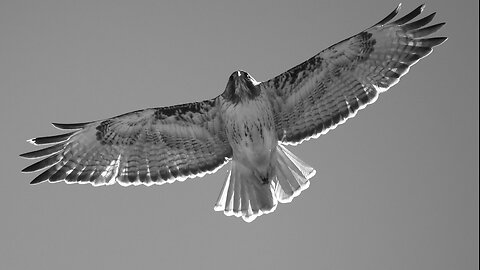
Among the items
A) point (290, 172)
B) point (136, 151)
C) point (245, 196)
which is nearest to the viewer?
point (290, 172)

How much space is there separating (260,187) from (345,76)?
197 centimetres

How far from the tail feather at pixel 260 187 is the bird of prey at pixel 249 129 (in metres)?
0.01

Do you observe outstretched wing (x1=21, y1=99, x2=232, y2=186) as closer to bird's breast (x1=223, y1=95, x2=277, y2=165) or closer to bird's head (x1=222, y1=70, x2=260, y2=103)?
bird's breast (x1=223, y1=95, x2=277, y2=165)

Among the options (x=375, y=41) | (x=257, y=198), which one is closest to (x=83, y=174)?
(x=257, y=198)

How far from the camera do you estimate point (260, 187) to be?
1281 cm

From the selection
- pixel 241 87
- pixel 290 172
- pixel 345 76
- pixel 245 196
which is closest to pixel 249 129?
pixel 241 87

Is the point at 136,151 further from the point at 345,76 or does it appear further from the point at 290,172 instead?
the point at 345,76

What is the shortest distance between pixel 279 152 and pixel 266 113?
27.4 inches

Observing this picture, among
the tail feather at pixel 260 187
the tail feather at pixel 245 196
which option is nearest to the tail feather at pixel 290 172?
the tail feather at pixel 260 187

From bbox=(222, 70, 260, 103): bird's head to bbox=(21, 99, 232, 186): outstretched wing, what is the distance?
0.71 metres

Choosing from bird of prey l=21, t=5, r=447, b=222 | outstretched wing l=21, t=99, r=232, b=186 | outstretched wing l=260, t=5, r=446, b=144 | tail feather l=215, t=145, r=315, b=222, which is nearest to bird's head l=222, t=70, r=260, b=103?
bird of prey l=21, t=5, r=447, b=222

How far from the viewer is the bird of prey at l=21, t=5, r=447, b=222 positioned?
12258 mm

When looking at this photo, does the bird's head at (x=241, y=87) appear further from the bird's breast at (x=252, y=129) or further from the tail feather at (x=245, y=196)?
the tail feather at (x=245, y=196)

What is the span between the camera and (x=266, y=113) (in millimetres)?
12258
